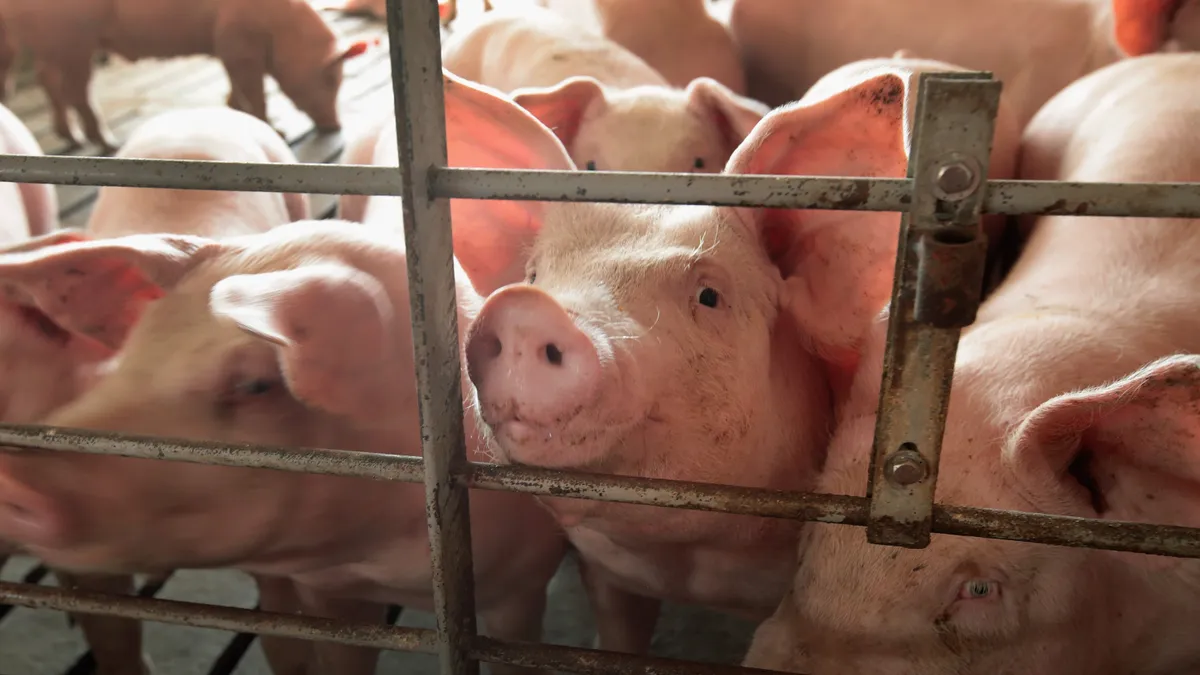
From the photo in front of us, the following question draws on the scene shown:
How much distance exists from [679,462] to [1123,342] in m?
0.61

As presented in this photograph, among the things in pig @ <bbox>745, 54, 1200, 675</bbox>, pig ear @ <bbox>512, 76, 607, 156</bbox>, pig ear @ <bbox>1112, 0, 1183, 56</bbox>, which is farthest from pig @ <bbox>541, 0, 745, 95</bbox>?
pig @ <bbox>745, 54, 1200, 675</bbox>

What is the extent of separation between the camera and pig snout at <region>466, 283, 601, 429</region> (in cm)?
94

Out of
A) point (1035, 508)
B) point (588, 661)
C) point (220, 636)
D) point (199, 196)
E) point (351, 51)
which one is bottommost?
point (220, 636)

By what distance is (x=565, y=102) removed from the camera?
6.26 feet

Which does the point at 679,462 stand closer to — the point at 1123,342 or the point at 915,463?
the point at 915,463

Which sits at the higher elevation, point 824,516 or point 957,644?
point 824,516

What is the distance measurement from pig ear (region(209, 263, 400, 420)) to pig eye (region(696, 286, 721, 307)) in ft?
1.43

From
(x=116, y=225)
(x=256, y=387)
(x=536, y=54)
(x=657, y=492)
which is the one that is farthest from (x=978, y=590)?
(x=536, y=54)

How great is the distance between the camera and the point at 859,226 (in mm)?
1206

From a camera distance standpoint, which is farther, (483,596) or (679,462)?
(483,596)

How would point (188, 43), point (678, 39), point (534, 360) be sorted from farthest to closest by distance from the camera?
point (188, 43) < point (678, 39) < point (534, 360)

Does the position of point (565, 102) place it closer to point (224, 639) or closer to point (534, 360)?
point (534, 360)

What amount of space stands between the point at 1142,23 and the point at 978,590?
5.16 ft

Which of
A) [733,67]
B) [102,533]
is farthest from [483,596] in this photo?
[733,67]
